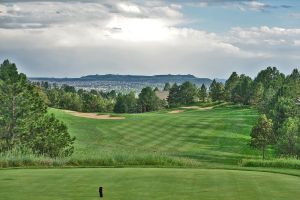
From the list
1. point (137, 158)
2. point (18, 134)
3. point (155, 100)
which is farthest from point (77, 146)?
point (155, 100)

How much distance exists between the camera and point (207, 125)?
10112cm

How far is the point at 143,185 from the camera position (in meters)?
21.4

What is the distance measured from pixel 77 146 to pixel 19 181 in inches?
2020

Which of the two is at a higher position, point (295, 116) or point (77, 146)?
point (295, 116)

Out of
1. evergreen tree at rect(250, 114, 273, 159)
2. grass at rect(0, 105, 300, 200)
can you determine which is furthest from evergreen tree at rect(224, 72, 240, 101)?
grass at rect(0, 105, 300, 200)

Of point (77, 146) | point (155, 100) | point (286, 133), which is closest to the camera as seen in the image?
point (286, 133)

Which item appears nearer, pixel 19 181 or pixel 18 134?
pixel 19 181

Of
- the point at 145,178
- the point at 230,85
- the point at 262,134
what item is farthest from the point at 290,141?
the point at 230,85

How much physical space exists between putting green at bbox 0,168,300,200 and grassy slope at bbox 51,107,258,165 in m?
34.9

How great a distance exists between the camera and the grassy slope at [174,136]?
7112 cm

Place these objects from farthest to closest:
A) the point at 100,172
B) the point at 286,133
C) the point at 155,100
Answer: the point at 155,100, the point at 286,133, the point at 100,172

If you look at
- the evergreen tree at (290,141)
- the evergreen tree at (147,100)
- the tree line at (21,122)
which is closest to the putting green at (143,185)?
the tree line at (21,122)

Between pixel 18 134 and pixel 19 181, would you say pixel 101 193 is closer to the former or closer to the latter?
pixel 19 181

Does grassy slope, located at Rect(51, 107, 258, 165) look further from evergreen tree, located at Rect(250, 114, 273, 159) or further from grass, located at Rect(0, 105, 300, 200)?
grass, located at Rect(0, 105, 300, 200)
